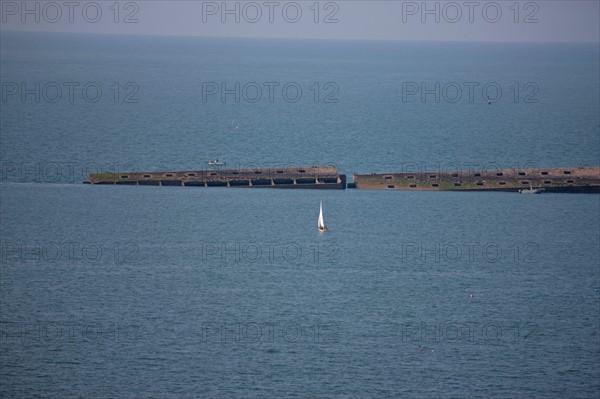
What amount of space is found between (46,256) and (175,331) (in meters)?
20.3

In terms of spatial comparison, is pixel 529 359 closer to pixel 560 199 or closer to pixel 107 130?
pixel 560 199

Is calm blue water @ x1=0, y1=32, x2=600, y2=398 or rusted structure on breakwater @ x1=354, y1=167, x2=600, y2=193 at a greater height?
rusted structure on breakwater @ x1=354, y1=167, x2=600, y2=193

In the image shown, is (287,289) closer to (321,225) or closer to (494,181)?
(321,225)

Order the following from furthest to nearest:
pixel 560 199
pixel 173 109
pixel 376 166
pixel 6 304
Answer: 1. pixel 173 109
2. pixel 376 166
3. pixel 560 199
4. pixel 6 304

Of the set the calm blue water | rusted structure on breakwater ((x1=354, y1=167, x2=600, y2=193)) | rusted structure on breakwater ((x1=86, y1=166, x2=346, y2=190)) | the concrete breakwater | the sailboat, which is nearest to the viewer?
the calm blue water

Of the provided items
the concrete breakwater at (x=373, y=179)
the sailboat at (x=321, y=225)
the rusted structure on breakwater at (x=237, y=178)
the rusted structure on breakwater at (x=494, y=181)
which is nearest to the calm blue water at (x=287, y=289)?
the sailboat at (x=321, y=225)

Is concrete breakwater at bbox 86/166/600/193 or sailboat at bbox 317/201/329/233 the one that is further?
concrete breakwater at bbox 86/166/600/193

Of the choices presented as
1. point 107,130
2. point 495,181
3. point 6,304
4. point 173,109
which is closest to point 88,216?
point 6,304

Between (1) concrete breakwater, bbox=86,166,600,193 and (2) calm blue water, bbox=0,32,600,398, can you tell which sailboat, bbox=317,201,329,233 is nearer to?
(2) calm blue water, bbox=0,32,600,398

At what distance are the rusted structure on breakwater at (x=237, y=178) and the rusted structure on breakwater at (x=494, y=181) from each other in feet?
12.0

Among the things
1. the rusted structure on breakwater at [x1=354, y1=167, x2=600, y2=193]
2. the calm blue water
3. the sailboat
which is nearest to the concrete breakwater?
the rusted structure on breakwater at [x1=354, y1=167, x2=600, y2=193]

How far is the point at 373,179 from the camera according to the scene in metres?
107

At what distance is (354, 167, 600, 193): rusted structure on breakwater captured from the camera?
342 ft

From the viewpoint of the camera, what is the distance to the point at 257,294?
228ft
